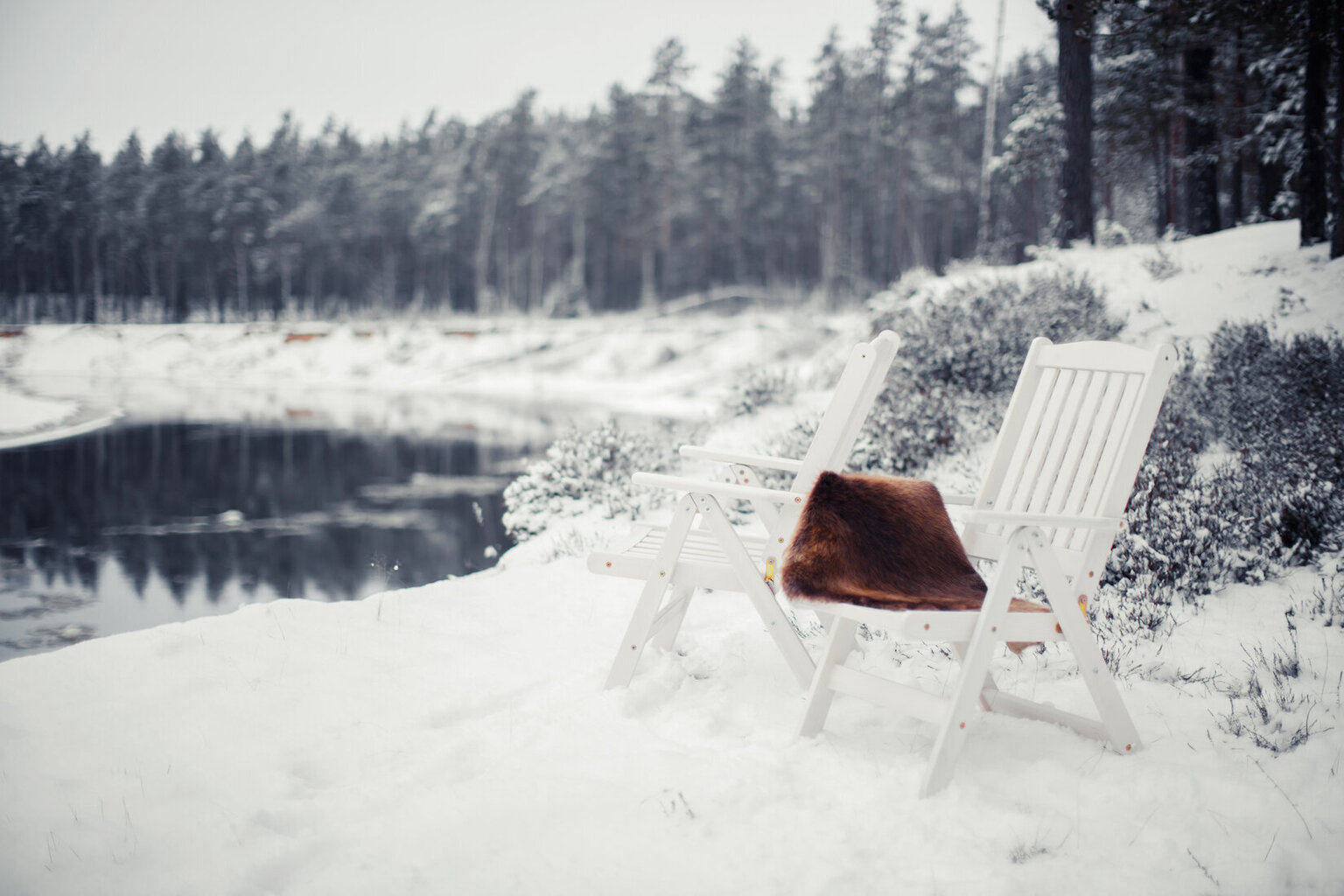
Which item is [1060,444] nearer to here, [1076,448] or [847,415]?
[1076,448]

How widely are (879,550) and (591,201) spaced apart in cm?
3808

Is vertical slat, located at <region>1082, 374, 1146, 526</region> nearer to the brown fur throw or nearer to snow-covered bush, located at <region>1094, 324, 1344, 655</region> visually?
the brown fur throw

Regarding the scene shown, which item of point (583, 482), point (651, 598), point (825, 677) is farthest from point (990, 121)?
point (825, 677)

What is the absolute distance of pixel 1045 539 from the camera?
221cm

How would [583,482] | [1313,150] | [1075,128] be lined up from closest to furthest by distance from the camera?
[583,482]
[1313,150]
[1075,128]

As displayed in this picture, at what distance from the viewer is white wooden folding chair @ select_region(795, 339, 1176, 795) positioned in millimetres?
2104

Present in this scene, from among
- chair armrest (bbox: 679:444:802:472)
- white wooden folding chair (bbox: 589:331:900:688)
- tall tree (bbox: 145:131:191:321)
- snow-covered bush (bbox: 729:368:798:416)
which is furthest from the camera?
tall tree (bbox: 145:131:191:321)

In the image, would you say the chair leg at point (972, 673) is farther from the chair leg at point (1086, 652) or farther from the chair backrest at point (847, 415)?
the chair backrest at point (847, 415)

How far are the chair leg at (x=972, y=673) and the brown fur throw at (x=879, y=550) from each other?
114 mm

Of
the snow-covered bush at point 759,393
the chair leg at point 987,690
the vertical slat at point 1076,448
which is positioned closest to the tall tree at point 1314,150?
the snow-covered bush at point 759,393

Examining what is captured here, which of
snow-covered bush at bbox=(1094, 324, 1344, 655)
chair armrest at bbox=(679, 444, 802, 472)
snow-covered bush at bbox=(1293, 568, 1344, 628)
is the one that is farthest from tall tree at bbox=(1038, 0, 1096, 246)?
chair armrest at bbox=(679, 444, 802, 472)

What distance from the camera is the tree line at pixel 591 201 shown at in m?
20.7

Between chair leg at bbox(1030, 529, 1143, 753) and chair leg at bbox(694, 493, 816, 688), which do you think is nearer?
chair leg at bbox(1030, 529, 1143, 753)

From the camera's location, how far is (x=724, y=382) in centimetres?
1942
